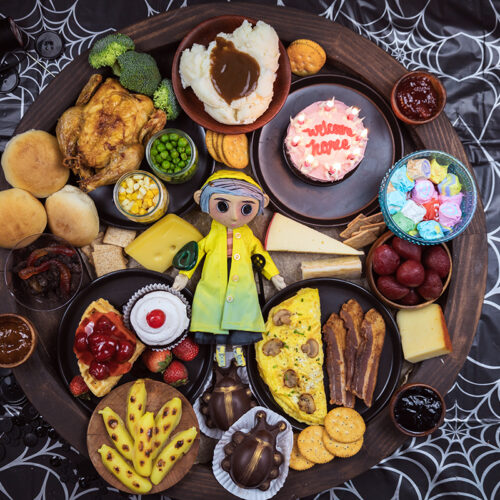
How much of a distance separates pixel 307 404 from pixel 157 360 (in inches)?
40.2

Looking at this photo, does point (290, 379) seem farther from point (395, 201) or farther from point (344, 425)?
point (395, 201)

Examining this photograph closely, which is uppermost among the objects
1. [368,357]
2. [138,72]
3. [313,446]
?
[138,72]

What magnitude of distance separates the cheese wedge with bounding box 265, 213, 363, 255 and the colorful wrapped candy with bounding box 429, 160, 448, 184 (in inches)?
27.5

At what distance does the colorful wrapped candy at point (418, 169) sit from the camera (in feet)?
9.59

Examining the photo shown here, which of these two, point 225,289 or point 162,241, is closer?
point 225,289

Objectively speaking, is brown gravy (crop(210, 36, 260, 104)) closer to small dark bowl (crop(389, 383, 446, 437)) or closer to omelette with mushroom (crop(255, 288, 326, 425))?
omelette with mushroom (crop(255, 288, 326, 425))

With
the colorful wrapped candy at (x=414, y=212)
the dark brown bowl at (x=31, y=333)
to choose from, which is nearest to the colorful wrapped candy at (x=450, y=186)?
the colorful wrapped candy at (x=414, y=212)

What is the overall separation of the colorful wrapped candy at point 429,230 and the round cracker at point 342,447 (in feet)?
4.55

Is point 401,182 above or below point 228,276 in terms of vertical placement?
above

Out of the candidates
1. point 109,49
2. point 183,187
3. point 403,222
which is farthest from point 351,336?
point 109,49

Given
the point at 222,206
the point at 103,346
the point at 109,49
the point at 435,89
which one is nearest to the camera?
the point at 103,346

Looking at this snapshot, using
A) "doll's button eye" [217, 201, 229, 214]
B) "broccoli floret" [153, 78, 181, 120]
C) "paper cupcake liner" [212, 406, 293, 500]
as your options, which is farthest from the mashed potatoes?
"paper cupcake liner" [212, 406, 293, 500]

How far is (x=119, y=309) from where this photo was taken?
9.93 ft

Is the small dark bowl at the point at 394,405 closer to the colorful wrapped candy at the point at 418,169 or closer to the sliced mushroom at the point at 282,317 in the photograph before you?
the sliced mushroom at the point at 282,317
